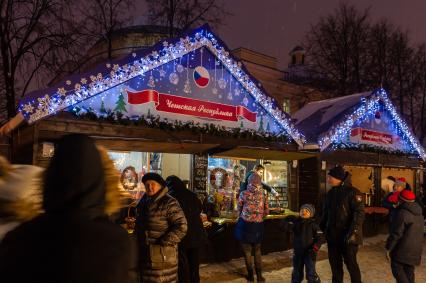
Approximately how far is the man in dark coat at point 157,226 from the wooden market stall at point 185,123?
2681 mm

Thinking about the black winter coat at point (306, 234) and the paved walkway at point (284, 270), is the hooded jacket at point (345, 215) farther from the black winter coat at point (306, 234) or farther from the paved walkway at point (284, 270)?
the paved walkway at point (284, 270)

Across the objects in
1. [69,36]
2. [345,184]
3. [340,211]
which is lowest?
[340,211]

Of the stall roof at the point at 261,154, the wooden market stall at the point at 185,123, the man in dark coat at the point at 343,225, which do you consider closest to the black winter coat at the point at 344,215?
the man in dark coat at the point at 343,225

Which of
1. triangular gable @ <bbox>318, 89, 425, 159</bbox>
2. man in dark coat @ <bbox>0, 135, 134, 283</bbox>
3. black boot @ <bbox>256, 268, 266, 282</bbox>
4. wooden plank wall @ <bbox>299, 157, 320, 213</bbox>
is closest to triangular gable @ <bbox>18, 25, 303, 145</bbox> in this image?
wooden plank wall @ <bbox>299, 157, 320, 213</bbox>

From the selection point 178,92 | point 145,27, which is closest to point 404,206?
point 178,92

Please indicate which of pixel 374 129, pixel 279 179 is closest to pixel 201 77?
pixel 279 179

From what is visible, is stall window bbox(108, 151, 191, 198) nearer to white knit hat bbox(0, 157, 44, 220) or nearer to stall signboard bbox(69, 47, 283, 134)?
stall signboard bbox(69, 47, 283, 134)

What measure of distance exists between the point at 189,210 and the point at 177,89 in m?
3.56

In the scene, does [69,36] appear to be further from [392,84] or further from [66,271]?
[392,84]

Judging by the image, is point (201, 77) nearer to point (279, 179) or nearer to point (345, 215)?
point (279, 179)

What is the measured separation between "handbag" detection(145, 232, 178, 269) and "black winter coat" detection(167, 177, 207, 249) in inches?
45.6

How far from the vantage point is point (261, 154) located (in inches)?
393

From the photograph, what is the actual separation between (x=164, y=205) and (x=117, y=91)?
367 centimetres

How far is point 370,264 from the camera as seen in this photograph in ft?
30.3
